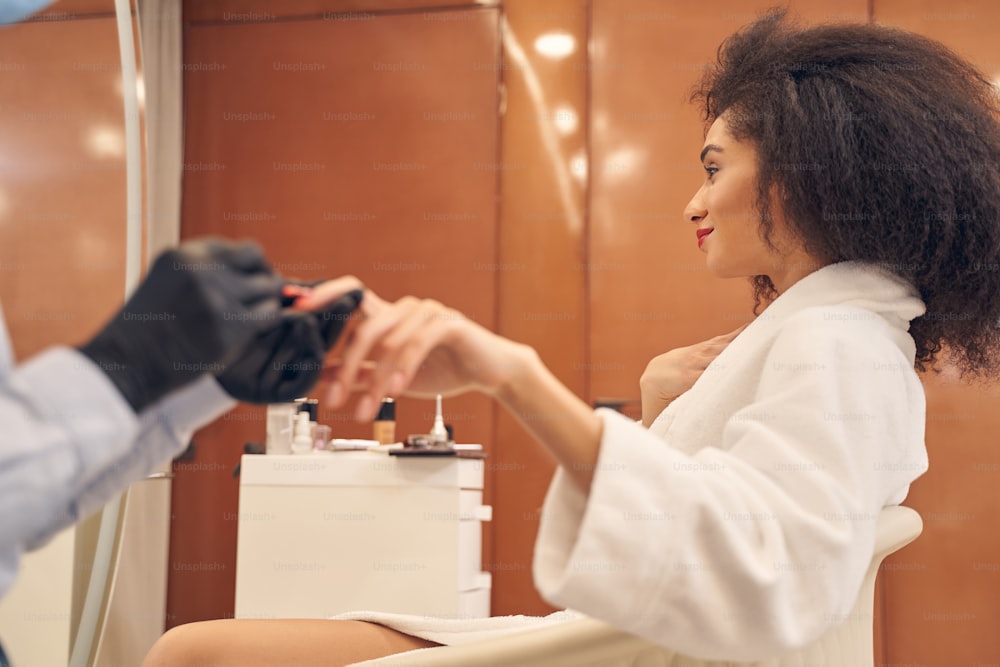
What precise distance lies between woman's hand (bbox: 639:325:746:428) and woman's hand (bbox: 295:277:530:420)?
0.71 metres

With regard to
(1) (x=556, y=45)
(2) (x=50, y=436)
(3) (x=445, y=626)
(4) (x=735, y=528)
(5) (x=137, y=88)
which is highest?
(1) (x=556, y=45)

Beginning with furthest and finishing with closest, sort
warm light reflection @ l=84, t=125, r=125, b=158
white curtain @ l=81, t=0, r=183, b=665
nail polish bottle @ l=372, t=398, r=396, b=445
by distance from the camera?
white curtain @ l=81, t=0, r=183, b=665
nail polish bottle @ l=372, t=398, r=396, b=445
warm light reflection @ l=84, t=125, r=125, b=158

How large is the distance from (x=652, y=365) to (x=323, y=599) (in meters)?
1.32

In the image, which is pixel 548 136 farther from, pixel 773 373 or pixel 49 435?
pixel 49 435

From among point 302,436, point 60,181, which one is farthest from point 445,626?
point 60,181

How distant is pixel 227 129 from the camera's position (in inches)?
150

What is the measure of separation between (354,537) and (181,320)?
196 cm

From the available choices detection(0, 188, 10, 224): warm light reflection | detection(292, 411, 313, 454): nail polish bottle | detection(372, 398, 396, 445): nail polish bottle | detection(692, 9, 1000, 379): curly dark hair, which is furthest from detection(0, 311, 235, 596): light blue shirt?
detection(372, 398, 396, 445): nail polish bottle

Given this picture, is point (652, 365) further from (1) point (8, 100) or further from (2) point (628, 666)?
(1) point (8, 100)

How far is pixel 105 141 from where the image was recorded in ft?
7.48

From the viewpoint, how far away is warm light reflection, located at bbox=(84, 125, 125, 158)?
7.39 ft

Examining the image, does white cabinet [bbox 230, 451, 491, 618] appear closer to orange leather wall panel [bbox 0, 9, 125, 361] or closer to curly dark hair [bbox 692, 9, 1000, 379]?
orange leather wall panel [bbox 0, 9, 125, 361]

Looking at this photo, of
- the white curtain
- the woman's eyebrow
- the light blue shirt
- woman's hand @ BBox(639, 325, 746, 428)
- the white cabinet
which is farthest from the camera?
the white curtain

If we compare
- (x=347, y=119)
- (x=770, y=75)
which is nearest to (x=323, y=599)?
(x=770, y=75)
